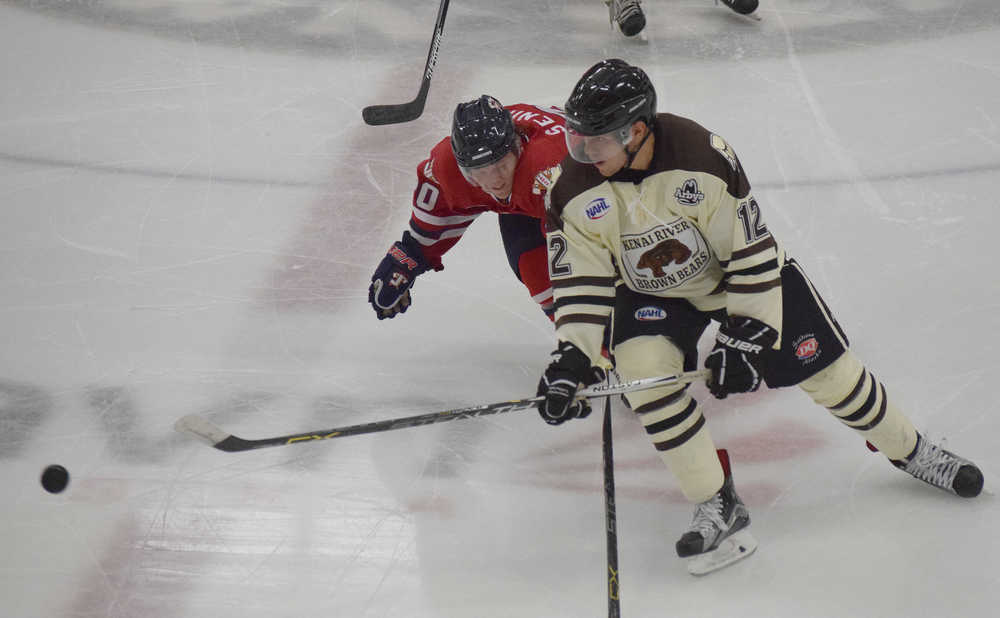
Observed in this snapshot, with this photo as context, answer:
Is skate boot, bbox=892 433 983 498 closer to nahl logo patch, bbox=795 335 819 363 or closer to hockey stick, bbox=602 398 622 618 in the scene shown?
nahl logo patch, bbox=795 335 819 363

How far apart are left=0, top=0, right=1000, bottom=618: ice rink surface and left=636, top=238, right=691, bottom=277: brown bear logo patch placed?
66 cm

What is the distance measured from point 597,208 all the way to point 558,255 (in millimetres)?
140

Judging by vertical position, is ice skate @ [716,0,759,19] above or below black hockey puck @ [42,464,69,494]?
above

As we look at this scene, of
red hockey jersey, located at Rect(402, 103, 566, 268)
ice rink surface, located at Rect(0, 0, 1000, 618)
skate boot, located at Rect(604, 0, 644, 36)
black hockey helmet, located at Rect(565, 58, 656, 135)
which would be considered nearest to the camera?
black hockey helmet, located at Rect(565, 58, 656, 135)

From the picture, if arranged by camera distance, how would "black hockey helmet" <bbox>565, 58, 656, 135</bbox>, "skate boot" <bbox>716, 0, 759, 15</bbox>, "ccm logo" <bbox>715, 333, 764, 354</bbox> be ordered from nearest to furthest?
1. "black hockey helmet" <bbox>565, 58, 656, 135</bbox>
2. "ccm logo" <bbox>715, 333, 764, 354</bbox>
3. "skate boot" <bbox>716, 0, 759, 15</bbox>

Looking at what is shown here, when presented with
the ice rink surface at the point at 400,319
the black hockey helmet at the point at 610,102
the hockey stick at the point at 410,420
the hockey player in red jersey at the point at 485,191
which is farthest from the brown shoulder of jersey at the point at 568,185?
the ice rink surface at the point at 400,319

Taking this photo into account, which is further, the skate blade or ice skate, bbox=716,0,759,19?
ice skate, bbox=716,0,759,19

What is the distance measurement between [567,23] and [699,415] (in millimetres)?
2951

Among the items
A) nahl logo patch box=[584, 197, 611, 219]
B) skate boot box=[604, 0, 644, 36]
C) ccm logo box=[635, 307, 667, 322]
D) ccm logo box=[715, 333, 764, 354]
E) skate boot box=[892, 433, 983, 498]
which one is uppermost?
nahl logo patch box=[584, 197, 611, 219]

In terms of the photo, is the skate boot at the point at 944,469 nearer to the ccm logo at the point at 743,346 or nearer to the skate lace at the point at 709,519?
the skate lace at the point at 709,519

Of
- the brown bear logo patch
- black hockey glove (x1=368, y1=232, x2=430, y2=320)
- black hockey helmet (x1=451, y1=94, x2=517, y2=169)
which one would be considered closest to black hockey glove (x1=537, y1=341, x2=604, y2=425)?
the brown bear logo patch

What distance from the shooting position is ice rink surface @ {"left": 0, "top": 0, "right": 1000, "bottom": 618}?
2490mm

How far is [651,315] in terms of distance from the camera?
241 cm

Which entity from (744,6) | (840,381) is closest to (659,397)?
(840,381)
